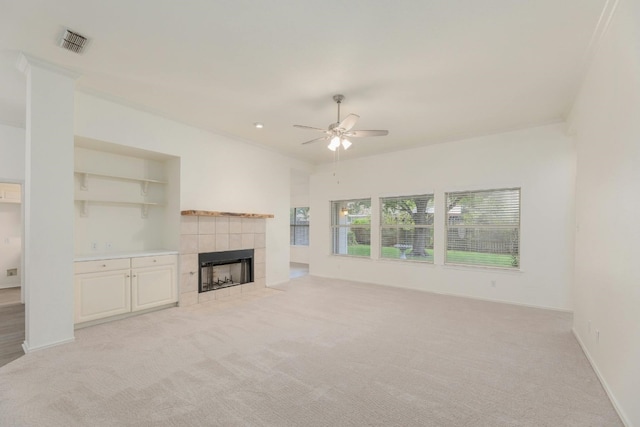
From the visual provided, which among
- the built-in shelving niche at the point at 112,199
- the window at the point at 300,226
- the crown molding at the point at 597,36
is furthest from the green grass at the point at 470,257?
the built-in shelving niche at the point at 112,199

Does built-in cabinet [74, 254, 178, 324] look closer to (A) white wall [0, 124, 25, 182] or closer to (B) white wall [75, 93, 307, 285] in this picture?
(B) white wall [75, 93, 307, 285]

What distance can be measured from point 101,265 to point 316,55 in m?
3.64

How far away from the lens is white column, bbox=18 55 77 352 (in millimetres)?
2992

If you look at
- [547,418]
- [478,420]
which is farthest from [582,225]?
[478,420]

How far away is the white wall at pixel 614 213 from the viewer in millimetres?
1891

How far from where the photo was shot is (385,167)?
6.60 meters

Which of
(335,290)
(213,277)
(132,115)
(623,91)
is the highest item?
(132,115)

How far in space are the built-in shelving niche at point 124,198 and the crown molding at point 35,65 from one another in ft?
2.81

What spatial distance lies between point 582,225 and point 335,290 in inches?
155

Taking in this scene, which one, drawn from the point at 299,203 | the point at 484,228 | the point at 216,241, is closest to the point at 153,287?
the point at 216,241

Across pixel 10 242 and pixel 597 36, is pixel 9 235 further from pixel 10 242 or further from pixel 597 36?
pixel 597 36

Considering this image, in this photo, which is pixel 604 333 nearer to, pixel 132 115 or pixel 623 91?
pixel 623 91

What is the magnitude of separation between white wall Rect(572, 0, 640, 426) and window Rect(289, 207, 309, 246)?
→ 8254mm

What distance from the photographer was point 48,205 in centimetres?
308
